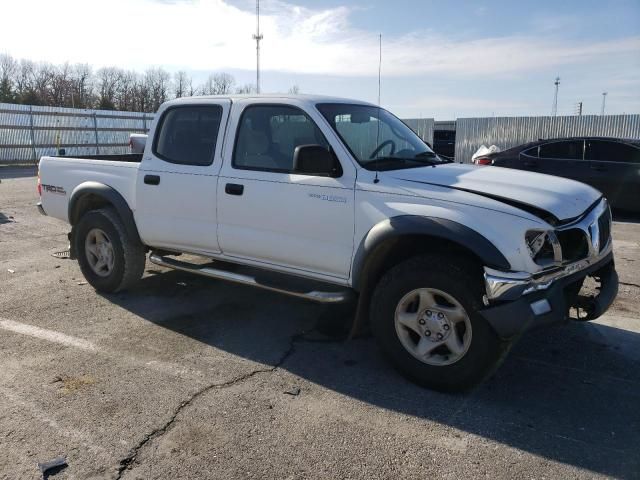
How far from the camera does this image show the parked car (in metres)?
9.73

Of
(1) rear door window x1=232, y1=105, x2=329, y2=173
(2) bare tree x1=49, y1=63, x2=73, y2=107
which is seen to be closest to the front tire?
(1) rear door window x1=232, y1=105, x2=329, y2=173

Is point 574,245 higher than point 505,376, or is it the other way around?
point 574,245

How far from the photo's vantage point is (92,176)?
557 cm

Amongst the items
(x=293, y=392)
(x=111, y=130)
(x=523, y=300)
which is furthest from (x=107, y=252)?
(x=111, y=130)

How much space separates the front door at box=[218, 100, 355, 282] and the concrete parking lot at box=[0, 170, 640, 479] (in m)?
0.77

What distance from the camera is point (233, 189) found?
442cm

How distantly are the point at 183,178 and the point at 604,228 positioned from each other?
3.40 m

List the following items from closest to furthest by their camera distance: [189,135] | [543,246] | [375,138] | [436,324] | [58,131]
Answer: [543,246] < [436,324] < [375,138] < [189,135] < [58,131]

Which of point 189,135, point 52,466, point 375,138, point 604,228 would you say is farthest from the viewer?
point 189,135

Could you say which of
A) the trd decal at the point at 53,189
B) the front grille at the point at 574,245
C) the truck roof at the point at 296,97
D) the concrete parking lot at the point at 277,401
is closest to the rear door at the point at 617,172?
the concrete parking lot at the point at 277,401

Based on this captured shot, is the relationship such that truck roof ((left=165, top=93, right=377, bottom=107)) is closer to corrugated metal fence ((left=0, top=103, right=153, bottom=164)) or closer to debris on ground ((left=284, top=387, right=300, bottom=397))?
debris on ground ((left=284, top=387, right=300, bottom=397))

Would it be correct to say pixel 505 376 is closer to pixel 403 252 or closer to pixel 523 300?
pixel 523 300

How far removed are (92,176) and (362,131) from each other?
9.73 ft

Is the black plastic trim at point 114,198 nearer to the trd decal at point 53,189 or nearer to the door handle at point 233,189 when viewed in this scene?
the trd decal at point 53,189
